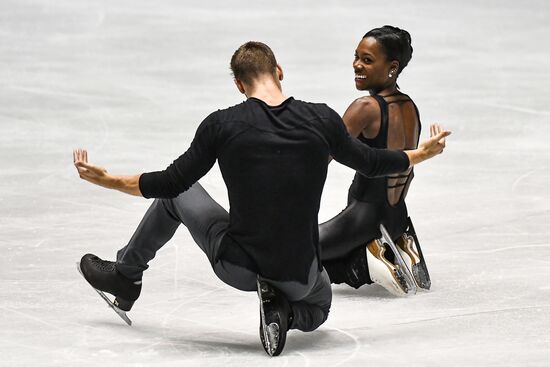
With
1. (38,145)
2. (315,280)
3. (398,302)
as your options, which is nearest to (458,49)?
(38,145)

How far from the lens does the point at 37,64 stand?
12.6m

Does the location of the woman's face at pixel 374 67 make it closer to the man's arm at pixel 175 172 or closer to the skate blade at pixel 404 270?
the skate blade at pixel 404 270

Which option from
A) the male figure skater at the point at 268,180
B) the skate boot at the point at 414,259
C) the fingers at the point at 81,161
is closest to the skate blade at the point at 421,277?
the skate boot at the point at 414,259

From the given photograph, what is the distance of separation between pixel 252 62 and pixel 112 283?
1.13 m

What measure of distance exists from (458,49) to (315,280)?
8.32 m

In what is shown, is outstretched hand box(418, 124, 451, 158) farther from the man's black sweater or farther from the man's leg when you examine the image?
the man's leg

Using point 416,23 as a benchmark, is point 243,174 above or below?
above

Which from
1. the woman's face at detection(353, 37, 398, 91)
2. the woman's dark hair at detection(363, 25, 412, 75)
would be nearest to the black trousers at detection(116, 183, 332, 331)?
the woman's face at detection(353, 37, 398, 91)

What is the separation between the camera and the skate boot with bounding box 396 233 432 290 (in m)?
6.73

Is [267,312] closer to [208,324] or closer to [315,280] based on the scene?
[315,280]

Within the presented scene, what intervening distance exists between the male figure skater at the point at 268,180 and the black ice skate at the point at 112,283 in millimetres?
Answer: 475

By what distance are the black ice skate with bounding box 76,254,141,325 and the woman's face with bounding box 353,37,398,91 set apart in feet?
4.87

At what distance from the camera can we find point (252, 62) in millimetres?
5559

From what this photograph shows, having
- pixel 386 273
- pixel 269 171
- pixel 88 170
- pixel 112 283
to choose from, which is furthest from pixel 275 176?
pixel 386 273
